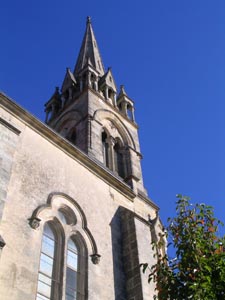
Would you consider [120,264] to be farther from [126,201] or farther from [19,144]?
[19,144]

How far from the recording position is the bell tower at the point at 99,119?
16.9 meters

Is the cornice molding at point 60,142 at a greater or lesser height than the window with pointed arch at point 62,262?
greater

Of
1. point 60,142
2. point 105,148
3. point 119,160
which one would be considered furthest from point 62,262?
point 105,148

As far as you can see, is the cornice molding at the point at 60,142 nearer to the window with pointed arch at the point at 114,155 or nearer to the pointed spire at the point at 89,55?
the window with pointed arch at the point at 114,155

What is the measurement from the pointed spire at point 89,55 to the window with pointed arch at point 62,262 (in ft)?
43.8

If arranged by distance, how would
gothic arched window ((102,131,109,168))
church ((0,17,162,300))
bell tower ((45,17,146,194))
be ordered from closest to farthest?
church ((0,17,162,300)) < bell tower ((45,17,146,194)) < gothic arched window ((102,131,109,168))

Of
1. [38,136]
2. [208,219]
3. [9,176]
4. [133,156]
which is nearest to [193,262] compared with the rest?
[208,219]

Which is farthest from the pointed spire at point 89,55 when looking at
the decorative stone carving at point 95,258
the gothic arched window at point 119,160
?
the decorative stone carving at point 95,258

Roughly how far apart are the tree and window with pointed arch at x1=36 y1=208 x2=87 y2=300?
3139mm

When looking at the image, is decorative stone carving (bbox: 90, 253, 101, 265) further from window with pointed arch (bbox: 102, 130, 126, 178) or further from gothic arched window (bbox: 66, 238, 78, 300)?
window with pointed arch (bbox: 102, 130, 126, 178)

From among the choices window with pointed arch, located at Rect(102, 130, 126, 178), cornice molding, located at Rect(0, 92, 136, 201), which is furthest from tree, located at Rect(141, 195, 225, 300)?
window with pointed arch, located at Rect(102, 130, 126, 178)

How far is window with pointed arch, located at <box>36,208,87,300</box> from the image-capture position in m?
9.45

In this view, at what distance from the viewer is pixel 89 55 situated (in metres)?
25.2

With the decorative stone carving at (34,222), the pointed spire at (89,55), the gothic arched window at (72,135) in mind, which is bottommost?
the decorative stone carving at (34,222)
